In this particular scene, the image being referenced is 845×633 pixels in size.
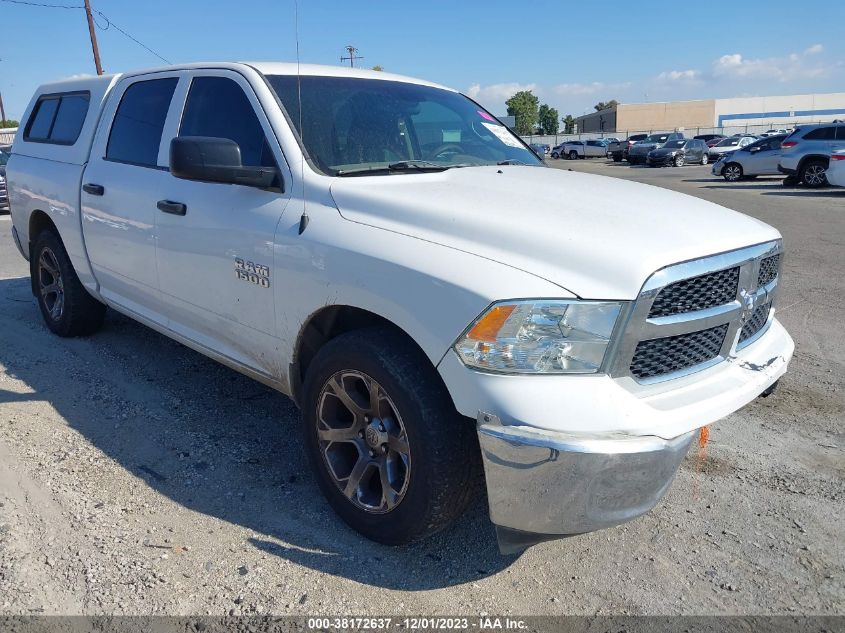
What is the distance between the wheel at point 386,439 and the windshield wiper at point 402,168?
0.84m

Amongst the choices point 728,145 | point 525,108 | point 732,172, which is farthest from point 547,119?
point 732,172

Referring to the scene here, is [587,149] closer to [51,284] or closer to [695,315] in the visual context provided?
[51,284]

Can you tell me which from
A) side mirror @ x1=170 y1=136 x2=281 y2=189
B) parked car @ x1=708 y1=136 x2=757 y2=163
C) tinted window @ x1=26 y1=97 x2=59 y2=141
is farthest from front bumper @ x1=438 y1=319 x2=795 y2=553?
parked car @ x1=708 y1=136 x2=757 y2=163

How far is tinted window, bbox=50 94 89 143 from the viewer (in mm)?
4945

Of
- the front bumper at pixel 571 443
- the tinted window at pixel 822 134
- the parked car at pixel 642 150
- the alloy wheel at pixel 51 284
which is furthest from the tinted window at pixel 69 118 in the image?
the parked car at pixel 642 150

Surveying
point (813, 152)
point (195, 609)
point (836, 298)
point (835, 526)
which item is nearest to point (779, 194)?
point (813, 152)

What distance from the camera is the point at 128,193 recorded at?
4.05m

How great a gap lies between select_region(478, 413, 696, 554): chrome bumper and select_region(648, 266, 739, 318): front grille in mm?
441

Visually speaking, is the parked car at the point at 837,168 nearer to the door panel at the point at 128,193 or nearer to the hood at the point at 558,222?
the hood at the point at 558,222

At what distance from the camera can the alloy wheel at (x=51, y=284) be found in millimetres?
5289

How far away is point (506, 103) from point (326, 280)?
100575 millimetres

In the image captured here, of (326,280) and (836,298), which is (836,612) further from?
(836,298)

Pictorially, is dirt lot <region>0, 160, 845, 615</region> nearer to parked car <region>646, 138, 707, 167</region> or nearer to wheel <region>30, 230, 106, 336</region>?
wheel <region>30, 230, 106, 336</region>

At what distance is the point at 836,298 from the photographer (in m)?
6.52
